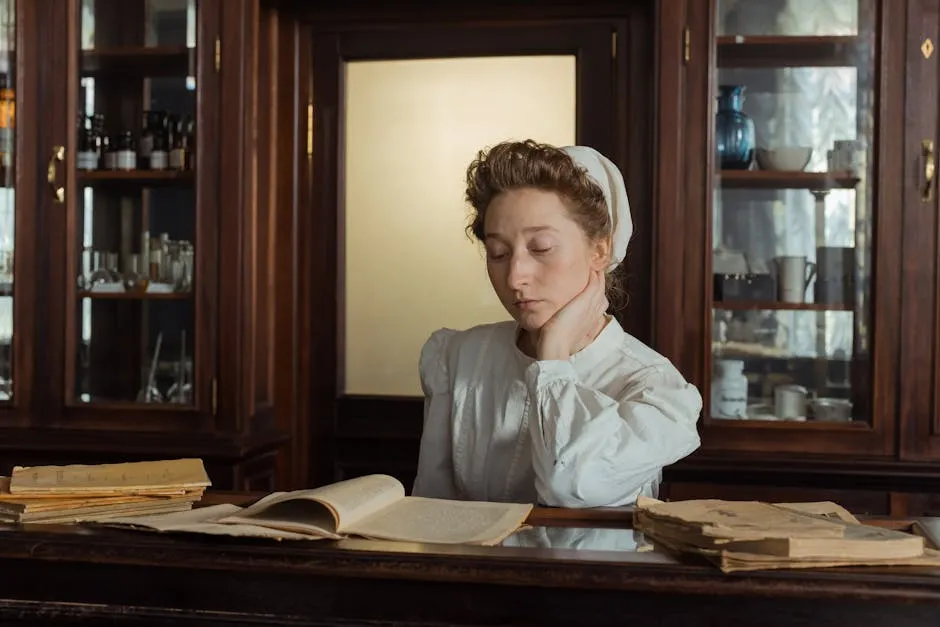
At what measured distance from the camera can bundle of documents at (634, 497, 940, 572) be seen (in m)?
1.30

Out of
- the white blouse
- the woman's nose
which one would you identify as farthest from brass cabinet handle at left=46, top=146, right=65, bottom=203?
the woman's nose

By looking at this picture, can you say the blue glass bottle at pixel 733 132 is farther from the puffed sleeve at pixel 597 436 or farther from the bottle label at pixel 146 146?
the bottle label at pixel 146 146

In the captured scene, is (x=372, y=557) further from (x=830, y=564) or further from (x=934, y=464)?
(x=934, y=464)

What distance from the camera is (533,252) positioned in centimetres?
214

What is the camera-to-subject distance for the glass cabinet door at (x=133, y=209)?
3.36 metres

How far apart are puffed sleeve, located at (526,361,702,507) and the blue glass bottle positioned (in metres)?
1.33

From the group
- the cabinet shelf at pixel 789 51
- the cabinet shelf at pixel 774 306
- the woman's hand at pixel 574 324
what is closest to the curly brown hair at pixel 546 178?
the woman's hand at pixel 574 324

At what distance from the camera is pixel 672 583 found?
1.29 metres

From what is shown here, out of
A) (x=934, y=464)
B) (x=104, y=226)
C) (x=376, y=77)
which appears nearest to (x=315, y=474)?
(x=104, y=226)

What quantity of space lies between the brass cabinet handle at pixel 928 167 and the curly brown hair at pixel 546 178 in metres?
1.26

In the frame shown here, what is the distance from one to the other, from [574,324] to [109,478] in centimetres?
88

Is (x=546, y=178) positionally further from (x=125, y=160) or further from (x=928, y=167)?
(x=125, y=160)

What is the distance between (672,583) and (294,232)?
2.50 m

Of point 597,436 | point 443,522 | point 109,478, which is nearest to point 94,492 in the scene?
point 109,478
